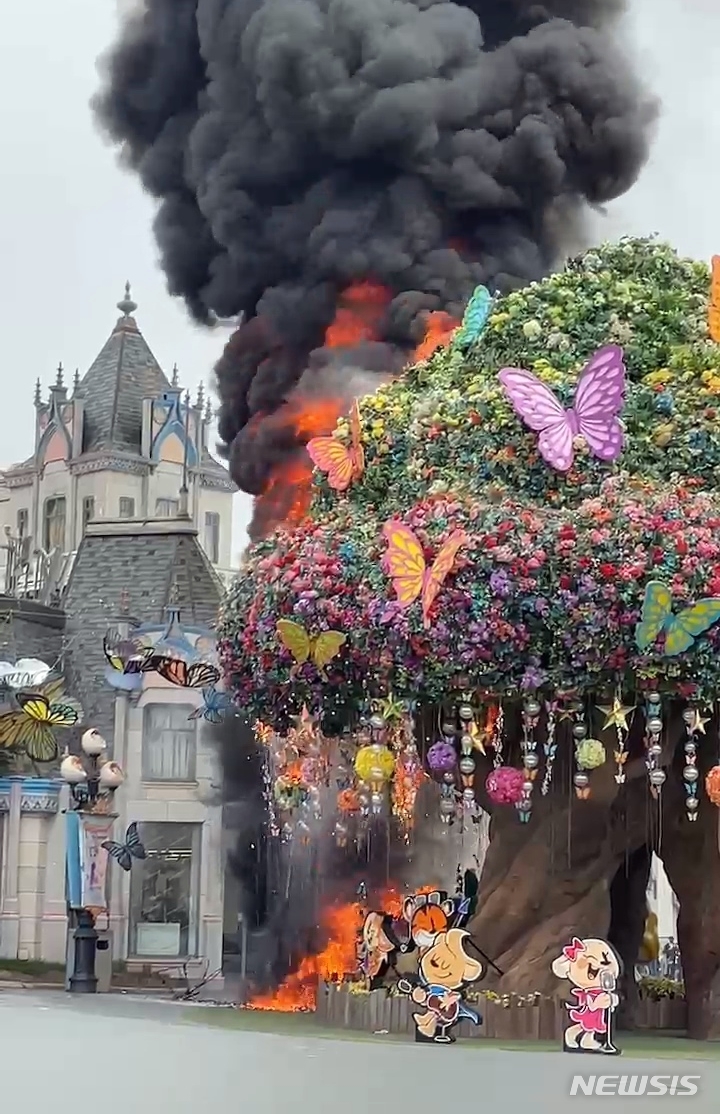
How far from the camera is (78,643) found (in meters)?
32.3

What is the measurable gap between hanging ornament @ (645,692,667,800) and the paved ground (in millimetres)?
2906

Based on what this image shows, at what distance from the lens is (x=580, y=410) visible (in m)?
17.3

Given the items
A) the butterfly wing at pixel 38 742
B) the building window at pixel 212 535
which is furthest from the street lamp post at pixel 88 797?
the building window at pixel 212 535

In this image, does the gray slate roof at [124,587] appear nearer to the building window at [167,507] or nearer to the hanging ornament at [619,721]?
the building window at [167,507]

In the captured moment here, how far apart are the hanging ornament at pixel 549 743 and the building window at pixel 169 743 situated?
528 inches

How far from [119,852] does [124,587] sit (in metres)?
6.21

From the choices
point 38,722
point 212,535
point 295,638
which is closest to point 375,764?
point 295,638

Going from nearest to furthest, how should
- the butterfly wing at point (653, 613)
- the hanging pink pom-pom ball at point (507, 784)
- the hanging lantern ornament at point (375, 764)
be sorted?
the butterfly wing at point (653, 613) < the hanging pink pom-pom ball at point (507, 784) < the hanging lantern ornament at point (375, 764)

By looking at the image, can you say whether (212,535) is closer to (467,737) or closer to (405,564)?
(467,737)

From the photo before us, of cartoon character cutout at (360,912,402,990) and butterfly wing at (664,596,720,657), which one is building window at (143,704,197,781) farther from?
butterfly wing at (664,596,720,657)

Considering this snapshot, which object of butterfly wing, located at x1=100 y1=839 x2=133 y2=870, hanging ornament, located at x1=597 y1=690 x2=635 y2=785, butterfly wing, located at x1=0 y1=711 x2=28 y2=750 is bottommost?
butterfly wing, located at x1=100 y1=839 x2=133 y2=870

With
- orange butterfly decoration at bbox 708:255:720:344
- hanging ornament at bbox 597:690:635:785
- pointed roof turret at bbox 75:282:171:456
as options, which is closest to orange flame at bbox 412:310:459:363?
orange butterfly decoration at bbox 708:255:720:344

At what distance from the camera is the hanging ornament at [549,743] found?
1667 cm

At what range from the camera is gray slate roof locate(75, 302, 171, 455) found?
42312 millimetres
